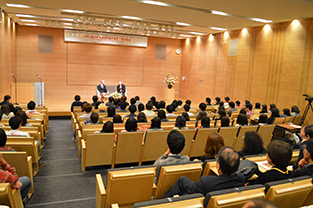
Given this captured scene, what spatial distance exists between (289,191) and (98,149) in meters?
3.13

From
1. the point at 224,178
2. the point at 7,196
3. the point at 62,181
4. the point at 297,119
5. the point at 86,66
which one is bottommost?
the point at 62,181

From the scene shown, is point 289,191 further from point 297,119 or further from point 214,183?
point 297,119

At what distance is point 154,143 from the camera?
14.8ft

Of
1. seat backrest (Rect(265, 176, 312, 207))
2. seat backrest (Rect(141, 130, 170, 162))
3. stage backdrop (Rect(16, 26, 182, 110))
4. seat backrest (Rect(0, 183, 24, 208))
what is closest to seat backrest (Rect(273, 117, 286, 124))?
seat backrest (Rect(141, 130, 170, 162))

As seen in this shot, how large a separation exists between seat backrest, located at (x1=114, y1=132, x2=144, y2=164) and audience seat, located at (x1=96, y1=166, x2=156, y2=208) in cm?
167

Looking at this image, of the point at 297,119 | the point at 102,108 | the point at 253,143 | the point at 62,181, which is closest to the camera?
the point at 253,143

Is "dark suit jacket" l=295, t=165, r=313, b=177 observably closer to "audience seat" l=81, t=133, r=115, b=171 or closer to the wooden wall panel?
"audience seat" l=81, t=133, r=115, b=171

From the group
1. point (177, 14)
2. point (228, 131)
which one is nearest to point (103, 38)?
point (177, 14)

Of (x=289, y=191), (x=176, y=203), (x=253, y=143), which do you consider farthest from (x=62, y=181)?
(x=289, y=191)

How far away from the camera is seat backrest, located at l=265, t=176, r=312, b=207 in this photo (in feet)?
6.70

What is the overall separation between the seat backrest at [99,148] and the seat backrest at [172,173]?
187cm

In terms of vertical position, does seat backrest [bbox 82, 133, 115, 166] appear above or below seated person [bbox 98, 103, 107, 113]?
below

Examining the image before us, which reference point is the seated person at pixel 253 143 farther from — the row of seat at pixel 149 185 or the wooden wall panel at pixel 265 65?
the wooden wall panel at pixel 265 65

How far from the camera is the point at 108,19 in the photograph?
9.49 meters
